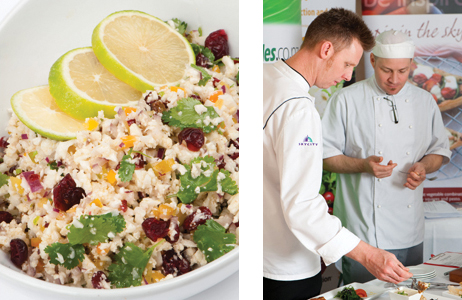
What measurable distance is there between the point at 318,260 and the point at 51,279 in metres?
0.84

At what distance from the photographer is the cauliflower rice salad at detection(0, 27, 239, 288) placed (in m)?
1.30

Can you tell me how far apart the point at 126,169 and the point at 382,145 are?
2.80 feet

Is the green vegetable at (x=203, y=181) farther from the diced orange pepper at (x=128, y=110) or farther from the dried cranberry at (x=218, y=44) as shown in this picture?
the dried cranberry at (x=218, y=44)

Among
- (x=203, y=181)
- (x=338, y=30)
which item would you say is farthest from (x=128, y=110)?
(x=338, y=30)

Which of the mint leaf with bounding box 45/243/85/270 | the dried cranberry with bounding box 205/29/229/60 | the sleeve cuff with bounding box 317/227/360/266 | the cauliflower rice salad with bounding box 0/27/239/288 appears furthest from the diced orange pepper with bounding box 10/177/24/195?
the sleeve cuff with bounding box 317/227/360/266

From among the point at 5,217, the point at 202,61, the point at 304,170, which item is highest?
the point at 202,61

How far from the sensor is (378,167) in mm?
1482

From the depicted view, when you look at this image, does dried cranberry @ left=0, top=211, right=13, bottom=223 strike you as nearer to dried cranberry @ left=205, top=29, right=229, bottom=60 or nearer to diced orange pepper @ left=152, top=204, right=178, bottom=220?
diced orange pepper @ left=152, top=204, right=178, bottom=220

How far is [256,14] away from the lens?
110cm

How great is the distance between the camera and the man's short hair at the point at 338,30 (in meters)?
1.35

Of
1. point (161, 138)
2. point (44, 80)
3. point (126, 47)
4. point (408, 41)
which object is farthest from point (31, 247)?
point (408, 41)

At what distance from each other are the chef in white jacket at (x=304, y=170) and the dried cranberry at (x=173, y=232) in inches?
11.4

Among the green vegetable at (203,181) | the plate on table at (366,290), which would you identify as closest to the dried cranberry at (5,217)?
the green vegetable at (203,181)

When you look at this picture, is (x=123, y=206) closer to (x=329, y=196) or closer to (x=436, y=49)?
(x=329, y=196)
